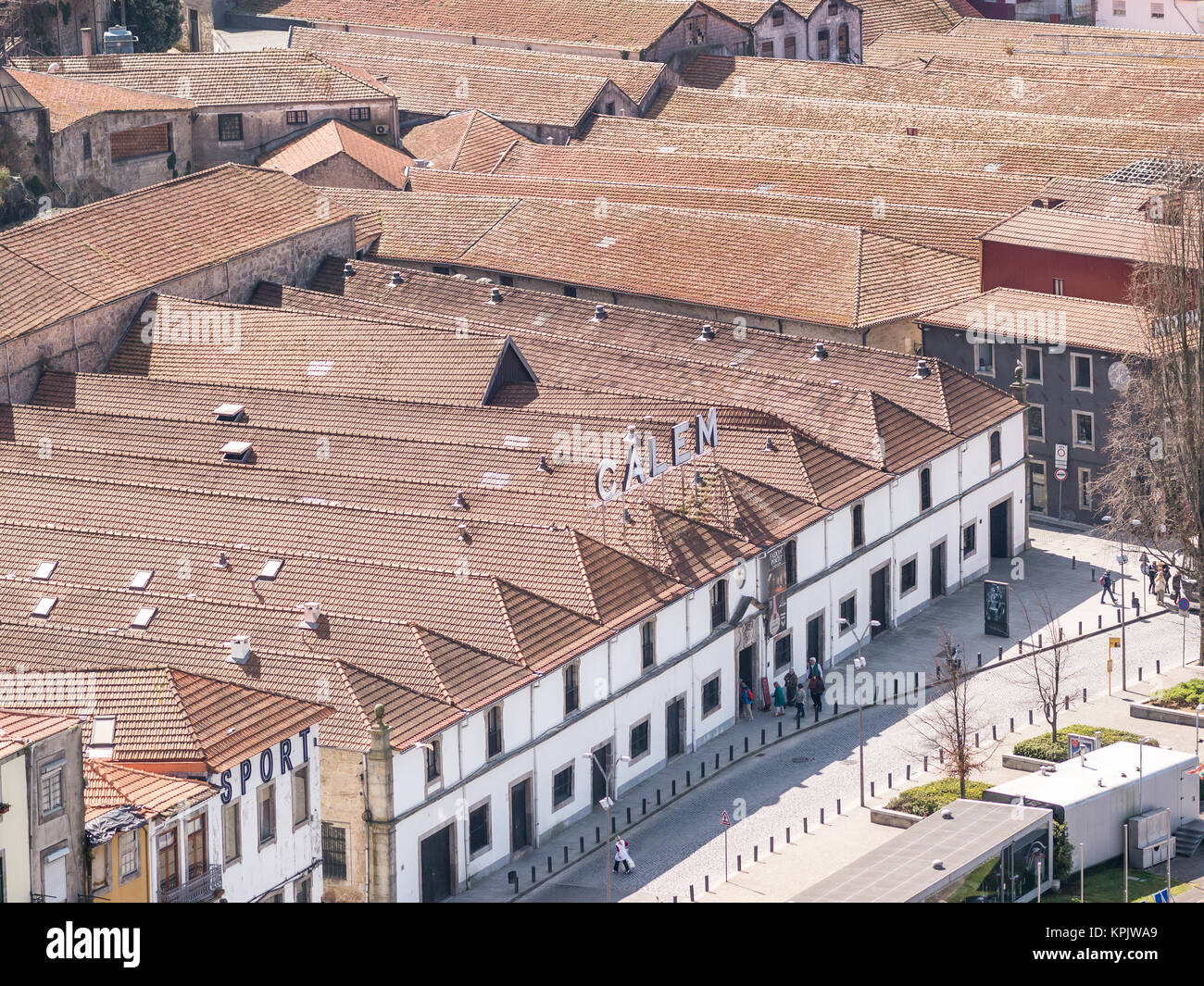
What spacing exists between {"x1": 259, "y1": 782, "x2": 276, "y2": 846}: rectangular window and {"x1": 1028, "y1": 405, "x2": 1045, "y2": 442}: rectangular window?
48606 millimetres

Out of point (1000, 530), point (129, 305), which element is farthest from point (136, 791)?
point (1000, 530)

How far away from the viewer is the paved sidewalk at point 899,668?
6388cm

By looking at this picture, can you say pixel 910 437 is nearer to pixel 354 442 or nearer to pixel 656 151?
Result: pixel 354 442

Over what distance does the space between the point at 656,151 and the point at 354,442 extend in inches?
2079

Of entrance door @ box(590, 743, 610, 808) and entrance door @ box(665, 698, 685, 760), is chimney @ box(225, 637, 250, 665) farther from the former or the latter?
entrance door @ box(665, 698, 685, 760)

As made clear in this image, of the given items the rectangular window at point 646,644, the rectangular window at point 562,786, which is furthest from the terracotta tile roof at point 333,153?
the rectangular window at point 562,786

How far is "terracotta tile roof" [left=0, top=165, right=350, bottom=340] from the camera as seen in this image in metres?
91.0

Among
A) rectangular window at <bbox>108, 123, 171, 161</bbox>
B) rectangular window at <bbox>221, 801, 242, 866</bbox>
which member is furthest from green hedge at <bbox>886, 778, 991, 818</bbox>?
rectangular window at <bbox>108, 123, 171, 161</bbox>

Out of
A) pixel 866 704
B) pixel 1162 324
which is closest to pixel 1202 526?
pixel 1162 324

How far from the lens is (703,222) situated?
109188 millimetres

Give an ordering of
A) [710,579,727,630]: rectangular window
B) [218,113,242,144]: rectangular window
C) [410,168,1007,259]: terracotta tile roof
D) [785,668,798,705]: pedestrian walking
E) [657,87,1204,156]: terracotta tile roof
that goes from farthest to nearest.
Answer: [657,87,1204,156]: terracotta tile roof < [218,113,242,144]: rectangular window < [410,168,1007,259]: terracotta tile roof < [785,668,798,705]: pedestrian walking < [710,579,727,630]: rectangular window

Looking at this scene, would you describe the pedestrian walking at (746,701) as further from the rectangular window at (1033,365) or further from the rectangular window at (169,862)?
the rectangular window at (169,862)

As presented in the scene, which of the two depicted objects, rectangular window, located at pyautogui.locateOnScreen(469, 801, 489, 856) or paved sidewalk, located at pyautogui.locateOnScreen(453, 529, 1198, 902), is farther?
paved sidewalk, located at pyautogui.locateOnScreen(453, 529, 1198, 902)

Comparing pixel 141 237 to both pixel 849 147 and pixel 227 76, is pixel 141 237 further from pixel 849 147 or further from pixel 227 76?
pixel 849 147
